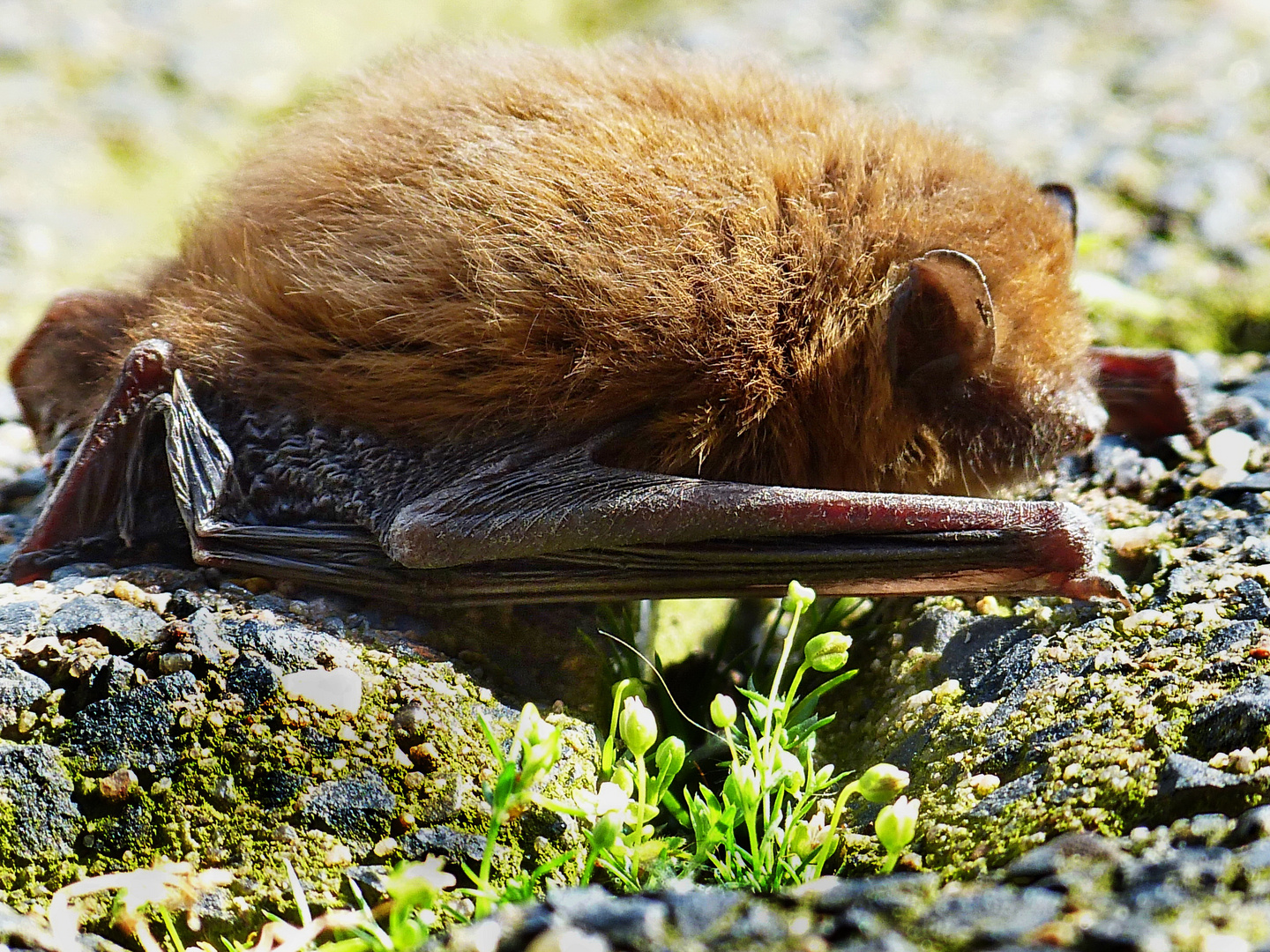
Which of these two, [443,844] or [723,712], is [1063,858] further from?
[443,844]

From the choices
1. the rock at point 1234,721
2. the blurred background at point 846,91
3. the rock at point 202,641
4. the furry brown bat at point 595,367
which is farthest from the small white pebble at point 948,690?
the blurred background at point 846,91

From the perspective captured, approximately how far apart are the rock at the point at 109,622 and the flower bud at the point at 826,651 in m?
1.58

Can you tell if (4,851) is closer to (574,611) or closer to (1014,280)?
(574,611)

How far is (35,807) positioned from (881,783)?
1.80m

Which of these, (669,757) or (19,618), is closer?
(669,757)

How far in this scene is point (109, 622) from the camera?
2.86 meters

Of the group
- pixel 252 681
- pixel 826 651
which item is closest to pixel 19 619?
pixel 252 681

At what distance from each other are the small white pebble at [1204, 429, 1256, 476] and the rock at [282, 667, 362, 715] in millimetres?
2658

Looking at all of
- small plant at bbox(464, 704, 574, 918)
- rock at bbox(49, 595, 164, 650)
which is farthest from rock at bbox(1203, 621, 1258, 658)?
rock at bbox(49, 595, 164, 650)

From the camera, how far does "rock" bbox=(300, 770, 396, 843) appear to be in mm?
2531

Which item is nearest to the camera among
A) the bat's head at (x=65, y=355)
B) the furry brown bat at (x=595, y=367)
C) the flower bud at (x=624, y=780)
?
the flower bud at (x=624, y=780)

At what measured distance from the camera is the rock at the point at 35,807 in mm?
2461

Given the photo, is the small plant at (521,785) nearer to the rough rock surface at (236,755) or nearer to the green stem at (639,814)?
the green stem at (639,814)

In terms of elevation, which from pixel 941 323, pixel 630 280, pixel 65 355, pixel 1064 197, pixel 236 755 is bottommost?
pixel 236 755
